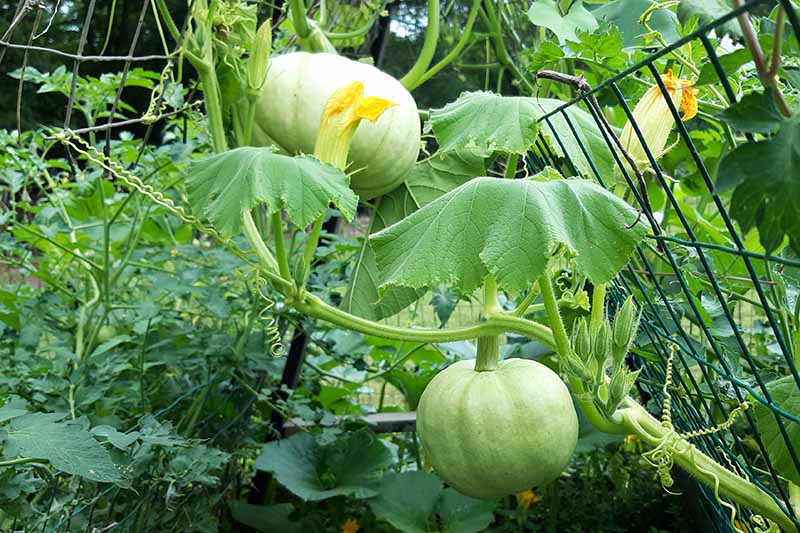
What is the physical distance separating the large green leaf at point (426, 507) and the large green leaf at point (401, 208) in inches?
19.8

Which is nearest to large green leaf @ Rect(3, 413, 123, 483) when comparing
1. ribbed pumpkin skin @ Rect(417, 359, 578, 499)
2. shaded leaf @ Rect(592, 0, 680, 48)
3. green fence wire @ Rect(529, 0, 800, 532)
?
ribbed pumpkin skin @ Rect(417, 359, 578, 499)

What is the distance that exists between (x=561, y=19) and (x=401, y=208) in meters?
0.44

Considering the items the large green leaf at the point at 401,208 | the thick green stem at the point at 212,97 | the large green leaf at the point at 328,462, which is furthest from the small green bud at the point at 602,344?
the large green leaf at the point at 328,462

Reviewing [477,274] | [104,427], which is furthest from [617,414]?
[104,427]

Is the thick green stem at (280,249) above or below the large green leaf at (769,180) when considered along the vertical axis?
below

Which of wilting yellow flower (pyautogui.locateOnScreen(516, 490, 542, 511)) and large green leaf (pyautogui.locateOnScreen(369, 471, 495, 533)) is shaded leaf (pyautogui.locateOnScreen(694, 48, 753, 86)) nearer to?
large green leaf (pyautogui.locateOnScreen(369, 471, 495, 533))

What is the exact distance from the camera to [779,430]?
37.4 inches

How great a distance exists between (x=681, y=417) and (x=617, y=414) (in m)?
0.35

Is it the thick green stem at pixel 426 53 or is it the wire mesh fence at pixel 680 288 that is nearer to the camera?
the wire mesh fence at pixel 680 288

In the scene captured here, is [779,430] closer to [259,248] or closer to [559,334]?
[559,334]

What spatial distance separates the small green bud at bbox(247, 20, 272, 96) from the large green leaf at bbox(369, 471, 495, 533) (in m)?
0.97

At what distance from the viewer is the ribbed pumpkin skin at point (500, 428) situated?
Answer: 45.0 inches

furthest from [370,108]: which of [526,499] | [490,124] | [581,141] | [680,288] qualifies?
[526,499]

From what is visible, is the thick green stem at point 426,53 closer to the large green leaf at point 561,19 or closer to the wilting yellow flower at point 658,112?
the large green leaf at point 561,19
